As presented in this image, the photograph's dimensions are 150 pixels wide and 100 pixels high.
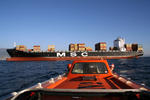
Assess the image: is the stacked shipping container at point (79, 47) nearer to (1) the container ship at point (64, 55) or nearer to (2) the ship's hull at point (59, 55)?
(1) the container ship at point (64, 55)

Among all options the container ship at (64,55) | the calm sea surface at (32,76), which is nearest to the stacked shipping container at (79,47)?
the container ship at (64,55)

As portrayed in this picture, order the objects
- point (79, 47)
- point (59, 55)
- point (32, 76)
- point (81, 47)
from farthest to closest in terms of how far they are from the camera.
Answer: point (79, 47) < point (81, 47) < point (59, 55) < point (32, 76)

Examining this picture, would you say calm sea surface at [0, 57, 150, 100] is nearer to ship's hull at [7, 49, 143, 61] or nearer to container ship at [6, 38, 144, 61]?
container ship at [6, 38, 144, 61]

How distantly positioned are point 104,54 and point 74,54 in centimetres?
1356

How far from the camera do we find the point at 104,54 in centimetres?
5134

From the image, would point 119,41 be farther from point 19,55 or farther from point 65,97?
point 65,97

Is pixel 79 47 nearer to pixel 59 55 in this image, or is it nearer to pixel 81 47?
pixel 81 47

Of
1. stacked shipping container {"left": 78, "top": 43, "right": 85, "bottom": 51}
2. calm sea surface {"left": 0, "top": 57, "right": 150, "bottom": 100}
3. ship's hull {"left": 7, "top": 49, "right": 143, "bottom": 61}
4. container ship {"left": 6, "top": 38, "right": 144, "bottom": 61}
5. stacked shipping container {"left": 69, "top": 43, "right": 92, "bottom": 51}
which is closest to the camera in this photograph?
calm sea surface {"left": 0, "top": 57, "right": 150, "bottom": 100}

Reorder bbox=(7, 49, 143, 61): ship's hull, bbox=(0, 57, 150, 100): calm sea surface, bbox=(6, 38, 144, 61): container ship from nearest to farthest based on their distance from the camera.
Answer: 1. bbox=(0, 57, 150, 100): calm sea surface
2. bbox=(7, 49, 143, 61): ship's hull
3. bbox=(6, 38, 144, 61): container ship

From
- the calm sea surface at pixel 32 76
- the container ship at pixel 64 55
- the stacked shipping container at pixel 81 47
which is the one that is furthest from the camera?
the stacked shipping container at pixel 81 47

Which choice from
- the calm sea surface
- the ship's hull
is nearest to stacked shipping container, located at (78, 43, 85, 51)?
the ship's hull

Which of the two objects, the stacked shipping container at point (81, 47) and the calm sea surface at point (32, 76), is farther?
the stacked shipping container at point (81, 47)

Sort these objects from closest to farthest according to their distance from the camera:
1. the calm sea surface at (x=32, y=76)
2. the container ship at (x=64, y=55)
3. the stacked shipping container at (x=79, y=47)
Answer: the calm sea surface at (x=32, y=76), the container ship at (x=64, y=55), the stacked shipping container at (x=79, y=47)

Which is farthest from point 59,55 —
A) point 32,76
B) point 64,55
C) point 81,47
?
point 32,76
